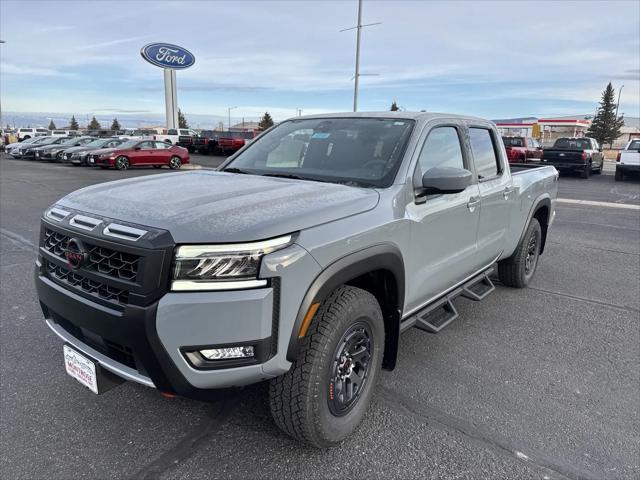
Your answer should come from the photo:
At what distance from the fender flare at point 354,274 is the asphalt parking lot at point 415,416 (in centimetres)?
56

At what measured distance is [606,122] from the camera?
257 feet

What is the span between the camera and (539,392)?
11.0 ft

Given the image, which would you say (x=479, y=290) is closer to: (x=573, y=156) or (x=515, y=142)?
(x=573, y=156)

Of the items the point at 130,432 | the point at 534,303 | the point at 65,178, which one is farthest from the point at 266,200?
the point at 65,178

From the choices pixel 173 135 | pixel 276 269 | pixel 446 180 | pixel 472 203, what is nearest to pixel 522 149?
pixel 472 203

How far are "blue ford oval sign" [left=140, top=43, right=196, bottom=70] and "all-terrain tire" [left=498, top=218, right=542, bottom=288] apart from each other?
38.1m

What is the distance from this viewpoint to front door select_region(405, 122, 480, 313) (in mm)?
3152

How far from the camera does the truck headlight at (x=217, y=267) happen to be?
2125 millimetres

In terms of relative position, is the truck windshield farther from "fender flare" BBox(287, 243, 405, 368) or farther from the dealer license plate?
the dealer license plate

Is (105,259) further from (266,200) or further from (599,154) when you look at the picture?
(599,154)

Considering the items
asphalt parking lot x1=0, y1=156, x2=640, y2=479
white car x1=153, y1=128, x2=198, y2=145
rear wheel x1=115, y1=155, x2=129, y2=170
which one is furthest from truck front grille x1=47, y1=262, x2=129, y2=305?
white car x1=153, y1=128, x2=198, y2=145

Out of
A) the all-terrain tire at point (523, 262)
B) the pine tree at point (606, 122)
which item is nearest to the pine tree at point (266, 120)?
the pine tree at point (606, 122)

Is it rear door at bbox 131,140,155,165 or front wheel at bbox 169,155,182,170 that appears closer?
rear door at bbox 131,140,155,165

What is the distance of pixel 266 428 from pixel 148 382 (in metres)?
0.86
